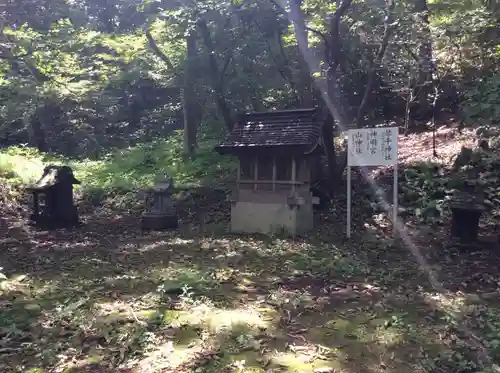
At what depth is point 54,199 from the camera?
12.4 m

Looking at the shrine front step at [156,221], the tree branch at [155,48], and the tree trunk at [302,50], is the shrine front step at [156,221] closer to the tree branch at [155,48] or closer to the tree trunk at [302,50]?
the tree trunk at [302,50]

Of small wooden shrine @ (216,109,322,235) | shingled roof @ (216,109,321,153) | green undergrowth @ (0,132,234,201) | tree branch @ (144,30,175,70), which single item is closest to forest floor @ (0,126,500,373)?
small wooden shrine @ (216,109,322,235)

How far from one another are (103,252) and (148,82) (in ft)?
67.7

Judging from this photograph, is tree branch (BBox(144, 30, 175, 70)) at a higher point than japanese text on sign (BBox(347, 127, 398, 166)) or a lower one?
higher

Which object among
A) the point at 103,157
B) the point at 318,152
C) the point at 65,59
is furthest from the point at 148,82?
the point at 318,152

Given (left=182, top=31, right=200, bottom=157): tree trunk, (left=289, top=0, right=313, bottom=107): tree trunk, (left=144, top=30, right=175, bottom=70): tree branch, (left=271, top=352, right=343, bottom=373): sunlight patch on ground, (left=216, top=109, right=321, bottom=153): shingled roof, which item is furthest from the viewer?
(left=144, top=30, right=175, bottom=70): tree branch

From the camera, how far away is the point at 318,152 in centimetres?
1066

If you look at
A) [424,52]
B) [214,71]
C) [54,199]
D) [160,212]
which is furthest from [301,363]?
[424,52]

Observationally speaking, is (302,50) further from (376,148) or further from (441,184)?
(441,184)

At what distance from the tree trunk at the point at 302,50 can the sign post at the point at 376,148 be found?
4.04 m

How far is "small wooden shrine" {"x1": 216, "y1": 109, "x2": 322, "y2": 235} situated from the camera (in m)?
10.5

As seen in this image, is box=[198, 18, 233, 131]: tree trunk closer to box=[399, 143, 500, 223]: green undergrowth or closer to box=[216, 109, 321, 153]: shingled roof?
box=[216, 109, 321, 153]: shingled roof

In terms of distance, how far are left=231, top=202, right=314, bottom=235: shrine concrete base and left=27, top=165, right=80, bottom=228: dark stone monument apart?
4.74 metres

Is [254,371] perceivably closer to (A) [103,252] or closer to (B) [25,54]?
(A) [103,252]
